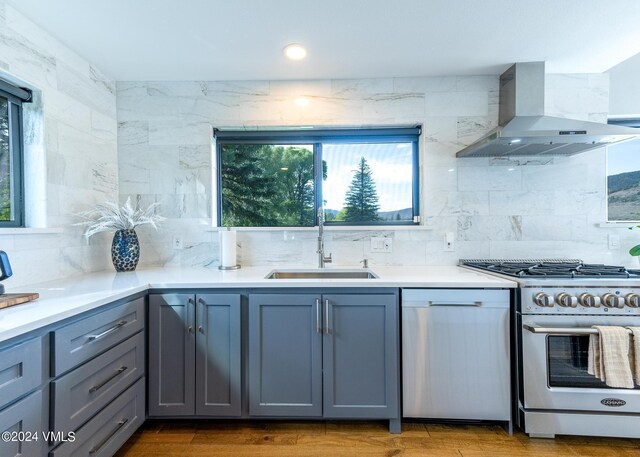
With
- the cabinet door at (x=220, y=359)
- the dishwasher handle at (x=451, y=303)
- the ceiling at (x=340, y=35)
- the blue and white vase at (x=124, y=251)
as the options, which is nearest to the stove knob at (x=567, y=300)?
the dishwasher handle at (x=451, y=303)

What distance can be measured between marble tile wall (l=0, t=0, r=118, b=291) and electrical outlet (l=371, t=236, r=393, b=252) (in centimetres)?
209

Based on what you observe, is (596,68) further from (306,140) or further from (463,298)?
(306,140)

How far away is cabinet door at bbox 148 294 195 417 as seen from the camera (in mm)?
1743

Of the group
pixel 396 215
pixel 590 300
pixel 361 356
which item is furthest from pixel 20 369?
pixel 590 300

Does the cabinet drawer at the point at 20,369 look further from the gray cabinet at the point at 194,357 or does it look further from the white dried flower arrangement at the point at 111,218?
the white dried flower arrangement at the point at 111,218

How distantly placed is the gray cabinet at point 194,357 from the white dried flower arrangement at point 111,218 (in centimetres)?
75

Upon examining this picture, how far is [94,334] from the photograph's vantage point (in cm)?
136

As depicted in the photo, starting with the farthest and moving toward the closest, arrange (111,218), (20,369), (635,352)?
(111,218)
(635,352)
(20,369)

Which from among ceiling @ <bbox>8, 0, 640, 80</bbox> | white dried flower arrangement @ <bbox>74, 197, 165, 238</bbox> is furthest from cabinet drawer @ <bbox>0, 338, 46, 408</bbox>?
ceiling @ <bbox>8, 0, 640, 80</bbox>

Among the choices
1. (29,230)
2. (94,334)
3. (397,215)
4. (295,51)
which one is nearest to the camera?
(94,334)

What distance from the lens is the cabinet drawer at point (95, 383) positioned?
3.93 ft

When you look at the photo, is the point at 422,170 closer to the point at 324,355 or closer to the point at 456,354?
the point at 456,354

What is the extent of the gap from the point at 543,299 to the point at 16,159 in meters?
3.12

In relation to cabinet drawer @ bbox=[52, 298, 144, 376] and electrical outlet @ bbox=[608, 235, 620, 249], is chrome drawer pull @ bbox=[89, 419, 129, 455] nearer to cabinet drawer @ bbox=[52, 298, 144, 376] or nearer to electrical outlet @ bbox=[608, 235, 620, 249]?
cabinet drawer @ bbox=[52, 298, 144, 376]
